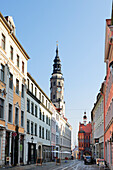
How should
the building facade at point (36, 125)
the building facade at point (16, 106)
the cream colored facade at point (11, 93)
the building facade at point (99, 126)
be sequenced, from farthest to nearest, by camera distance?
the building facade at point (99, 126) < the building facade at point (36, 125) < the building facade at point (16, 106) < the cream colored facade at point (11, 93)

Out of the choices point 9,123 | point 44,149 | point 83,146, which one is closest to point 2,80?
point 9,123

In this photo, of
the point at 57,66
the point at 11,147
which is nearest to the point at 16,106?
the point at 11,147

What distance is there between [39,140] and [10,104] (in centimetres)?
1869

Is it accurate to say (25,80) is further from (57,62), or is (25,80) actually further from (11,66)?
(57,62)

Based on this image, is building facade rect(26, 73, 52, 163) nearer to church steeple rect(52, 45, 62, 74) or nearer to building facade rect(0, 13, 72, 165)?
building facade rect(0, 13, 72, 165)

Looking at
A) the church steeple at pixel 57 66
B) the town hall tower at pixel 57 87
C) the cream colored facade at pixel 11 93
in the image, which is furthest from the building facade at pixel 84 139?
the cream colored facade at pixel 11 93

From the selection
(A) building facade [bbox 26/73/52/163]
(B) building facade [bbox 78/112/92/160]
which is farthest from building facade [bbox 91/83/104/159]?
(B) building facade [bbox 78/112/92/160]

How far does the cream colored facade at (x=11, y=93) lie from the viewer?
27984 millimetres

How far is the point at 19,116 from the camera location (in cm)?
3428

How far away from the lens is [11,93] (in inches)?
1220

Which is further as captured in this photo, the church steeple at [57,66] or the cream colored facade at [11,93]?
the church steeple at [57,66]

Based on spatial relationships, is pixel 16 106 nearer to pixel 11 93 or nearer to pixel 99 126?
pixel 11 93

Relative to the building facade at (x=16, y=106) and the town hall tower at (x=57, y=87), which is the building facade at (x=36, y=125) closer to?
the building facade at (x=16, y=106)

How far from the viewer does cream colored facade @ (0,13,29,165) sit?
28.0 metres
